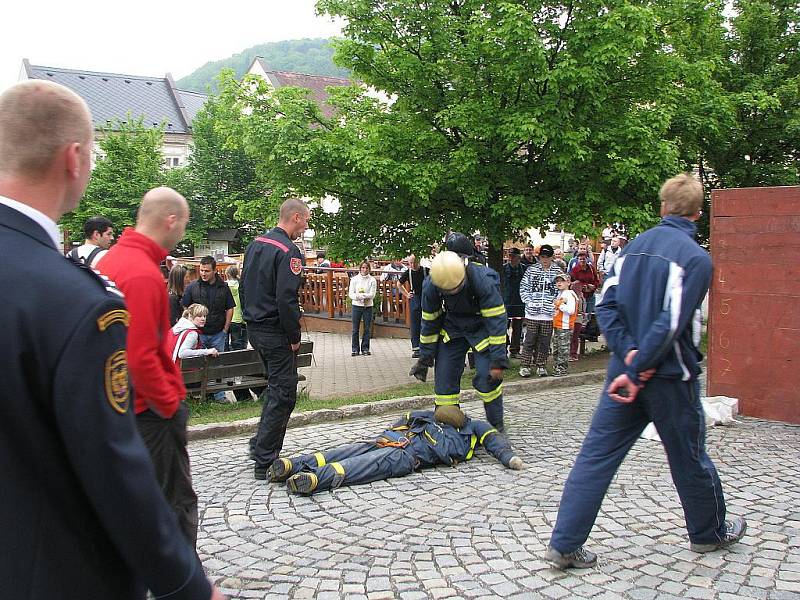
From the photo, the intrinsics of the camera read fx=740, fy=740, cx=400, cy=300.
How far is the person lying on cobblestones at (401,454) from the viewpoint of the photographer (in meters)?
5.79

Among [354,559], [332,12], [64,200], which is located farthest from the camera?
[332,12]

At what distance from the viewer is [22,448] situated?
150 cm

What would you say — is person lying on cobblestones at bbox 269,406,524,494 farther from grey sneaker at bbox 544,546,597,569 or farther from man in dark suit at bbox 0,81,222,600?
man in dark suit at bbox 0,81,222,600

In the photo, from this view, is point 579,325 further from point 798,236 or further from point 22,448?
point 22,448

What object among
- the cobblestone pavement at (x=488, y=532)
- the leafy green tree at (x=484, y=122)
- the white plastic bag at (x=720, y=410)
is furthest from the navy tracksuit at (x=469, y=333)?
the leafy green tree at (x=484, y=122)

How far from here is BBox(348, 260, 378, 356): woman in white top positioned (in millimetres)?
14766

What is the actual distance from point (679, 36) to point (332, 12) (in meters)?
5.52

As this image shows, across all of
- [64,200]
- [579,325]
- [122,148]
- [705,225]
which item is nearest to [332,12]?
[579,325]

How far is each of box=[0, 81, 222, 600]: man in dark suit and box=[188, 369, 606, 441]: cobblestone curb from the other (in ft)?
19.8

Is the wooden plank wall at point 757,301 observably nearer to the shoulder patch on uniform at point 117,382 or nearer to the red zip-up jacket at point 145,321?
the red zip-up jacket at point 145,321

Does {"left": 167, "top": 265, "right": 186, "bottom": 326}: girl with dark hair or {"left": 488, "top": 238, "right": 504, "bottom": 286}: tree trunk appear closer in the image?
{"left": 167, "top": 265, "right": 186, "bottom": 326}: girl with dark hair

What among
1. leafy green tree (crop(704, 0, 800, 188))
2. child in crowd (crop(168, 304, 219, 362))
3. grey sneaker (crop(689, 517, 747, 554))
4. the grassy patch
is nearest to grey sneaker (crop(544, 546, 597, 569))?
grey sneaker (crop(689, 517, 747, 554))

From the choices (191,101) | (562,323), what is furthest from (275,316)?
(191,101)

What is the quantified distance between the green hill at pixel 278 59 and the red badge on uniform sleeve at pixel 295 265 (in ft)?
304
